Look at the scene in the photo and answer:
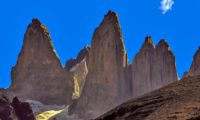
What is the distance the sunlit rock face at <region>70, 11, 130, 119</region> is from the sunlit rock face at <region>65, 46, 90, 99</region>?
31.6ft

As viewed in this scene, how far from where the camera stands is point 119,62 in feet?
376

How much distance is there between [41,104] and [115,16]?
26231mm

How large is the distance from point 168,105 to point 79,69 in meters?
123

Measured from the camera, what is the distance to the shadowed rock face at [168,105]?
11.3 meters

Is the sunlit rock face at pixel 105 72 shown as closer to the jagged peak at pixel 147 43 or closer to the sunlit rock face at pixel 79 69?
the jagged peak at pixel 147 43

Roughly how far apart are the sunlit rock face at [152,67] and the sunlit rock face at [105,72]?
9.47ft

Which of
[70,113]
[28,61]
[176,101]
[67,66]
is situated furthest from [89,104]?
[176,101]

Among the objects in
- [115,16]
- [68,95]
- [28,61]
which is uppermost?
[115,16]

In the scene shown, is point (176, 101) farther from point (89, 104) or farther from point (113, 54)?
point (113, 54)

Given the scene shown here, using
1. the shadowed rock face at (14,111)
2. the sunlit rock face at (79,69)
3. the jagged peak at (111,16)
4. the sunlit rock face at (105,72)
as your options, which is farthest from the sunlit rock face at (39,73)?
the shadowed rock face at (14,111)

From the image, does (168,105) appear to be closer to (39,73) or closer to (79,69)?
(39,73)

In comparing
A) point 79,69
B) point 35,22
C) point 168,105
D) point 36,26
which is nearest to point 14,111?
point 36,26

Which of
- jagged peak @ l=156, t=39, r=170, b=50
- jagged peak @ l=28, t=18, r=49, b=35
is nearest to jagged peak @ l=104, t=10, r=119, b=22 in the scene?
jagged peak @ l=156, t=39, r=170, b=50

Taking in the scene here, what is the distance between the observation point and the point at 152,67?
116m
